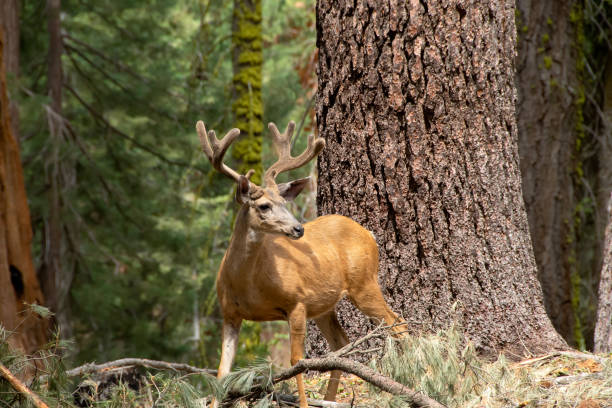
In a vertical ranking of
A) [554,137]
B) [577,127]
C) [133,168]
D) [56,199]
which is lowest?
[56,199]

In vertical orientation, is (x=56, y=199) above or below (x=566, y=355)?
below

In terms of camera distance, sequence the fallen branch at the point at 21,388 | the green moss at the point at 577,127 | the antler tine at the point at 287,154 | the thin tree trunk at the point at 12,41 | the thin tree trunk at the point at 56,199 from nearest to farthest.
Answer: the fallen branch at the point at 21,388 → the antler tine at the point at 287,154 → the green moss at the point at 577,127 → the thin tree trunk at the point at 12,41 → the thin tree trunk at the point at 56,199

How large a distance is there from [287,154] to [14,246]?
162 inches

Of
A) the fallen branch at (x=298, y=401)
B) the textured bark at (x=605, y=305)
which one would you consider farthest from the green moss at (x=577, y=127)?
the fallen branch at (x=298, y=401)

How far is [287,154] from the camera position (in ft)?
13.6

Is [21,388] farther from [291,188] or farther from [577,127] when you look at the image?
[577,127]

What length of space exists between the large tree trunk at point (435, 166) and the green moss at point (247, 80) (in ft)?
9.92

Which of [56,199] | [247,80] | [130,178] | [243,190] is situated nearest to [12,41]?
[56,199]

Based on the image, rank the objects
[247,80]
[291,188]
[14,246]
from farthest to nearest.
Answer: [247,80], [14,246], [291,188]

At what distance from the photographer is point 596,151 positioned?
9.64 m

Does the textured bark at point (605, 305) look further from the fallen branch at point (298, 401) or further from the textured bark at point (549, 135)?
the textured bark at point (549, 135)

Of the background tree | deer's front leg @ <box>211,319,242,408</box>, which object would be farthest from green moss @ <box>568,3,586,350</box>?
deer's front leg @ <box>211,319,242,408</box>

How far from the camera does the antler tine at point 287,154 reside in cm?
393

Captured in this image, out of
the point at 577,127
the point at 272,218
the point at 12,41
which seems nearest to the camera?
the point at 272,218
